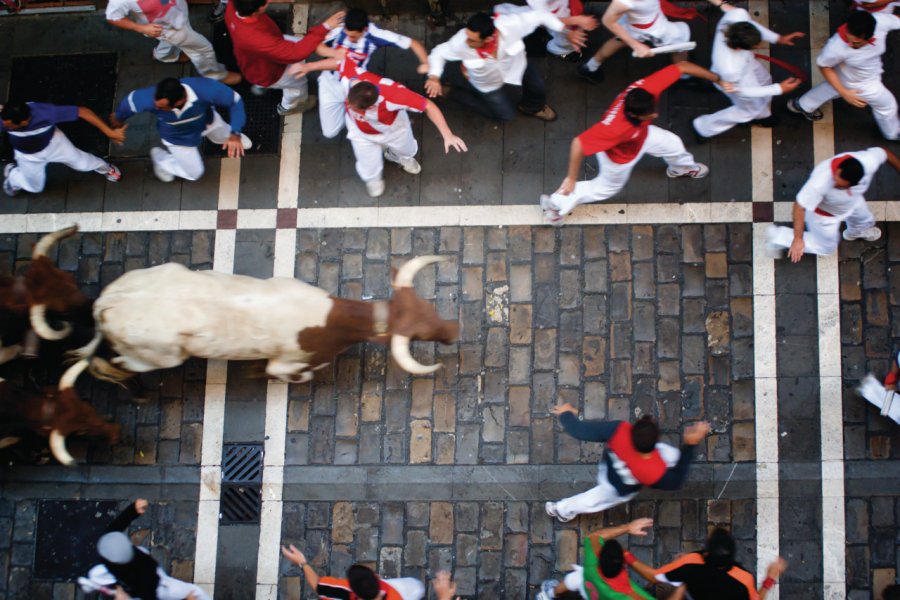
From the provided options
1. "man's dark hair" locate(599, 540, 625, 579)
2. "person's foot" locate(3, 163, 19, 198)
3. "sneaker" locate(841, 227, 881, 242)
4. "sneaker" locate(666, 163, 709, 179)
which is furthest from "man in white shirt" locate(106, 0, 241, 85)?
"sneaker" locate(841, 227, 881, 242)

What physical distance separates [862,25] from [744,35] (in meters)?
1.03

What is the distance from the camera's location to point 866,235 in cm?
844

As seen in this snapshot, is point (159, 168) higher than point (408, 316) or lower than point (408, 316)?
lower

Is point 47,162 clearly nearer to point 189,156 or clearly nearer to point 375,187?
point 189,156

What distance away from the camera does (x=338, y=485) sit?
8.48 metres

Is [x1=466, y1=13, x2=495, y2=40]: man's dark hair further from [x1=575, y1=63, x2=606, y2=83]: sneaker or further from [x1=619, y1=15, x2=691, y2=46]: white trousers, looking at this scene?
[x1=575, y1=63, x2=606, y2=83]: sneaker

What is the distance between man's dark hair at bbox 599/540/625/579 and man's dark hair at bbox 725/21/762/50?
476cm

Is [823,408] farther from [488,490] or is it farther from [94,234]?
[94,234]

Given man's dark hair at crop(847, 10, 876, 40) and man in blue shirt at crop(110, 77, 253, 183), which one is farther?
man in blue shirt at crop(110, 77, 253, 183)

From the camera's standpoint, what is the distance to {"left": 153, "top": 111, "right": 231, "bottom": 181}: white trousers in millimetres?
8523

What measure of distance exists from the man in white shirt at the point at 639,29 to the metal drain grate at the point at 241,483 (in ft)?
18.7

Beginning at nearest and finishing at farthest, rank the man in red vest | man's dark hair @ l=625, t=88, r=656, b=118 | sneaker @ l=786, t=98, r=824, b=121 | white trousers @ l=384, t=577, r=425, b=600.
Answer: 1. the man in red vest
2. man's dark hair @ l=625, t=88, r=656, b=118
3. white trousers @ l=384, t=577, r=425, b=600
4. sneaker @ l=786, t=98, r=824, b=121

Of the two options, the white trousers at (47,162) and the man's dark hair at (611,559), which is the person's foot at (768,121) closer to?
the man's dark hair at (611,559)

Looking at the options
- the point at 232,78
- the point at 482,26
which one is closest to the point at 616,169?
the point at 482,26
